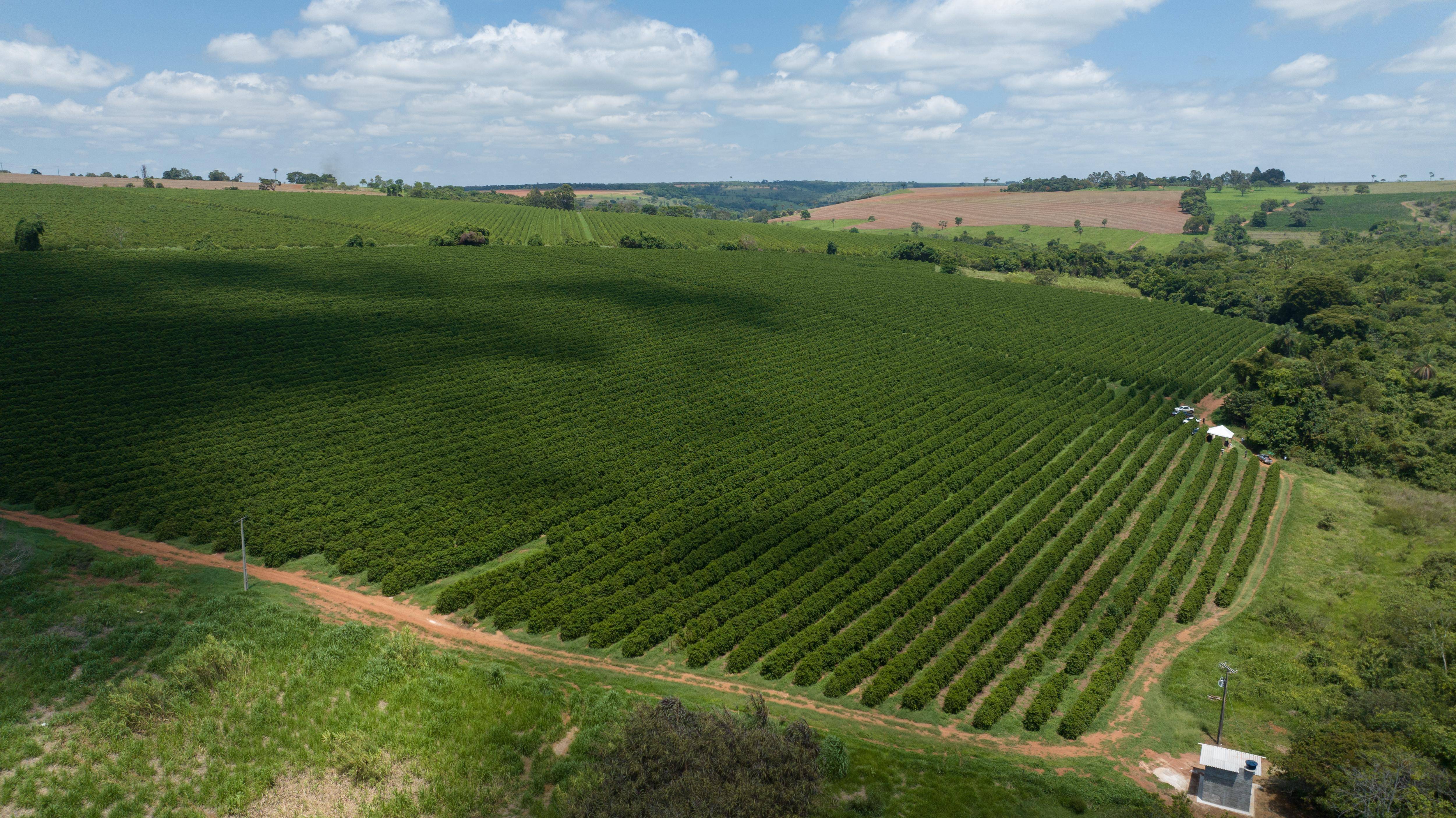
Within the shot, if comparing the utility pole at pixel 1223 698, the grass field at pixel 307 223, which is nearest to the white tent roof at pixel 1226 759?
the utility pole at pixel 1223 698

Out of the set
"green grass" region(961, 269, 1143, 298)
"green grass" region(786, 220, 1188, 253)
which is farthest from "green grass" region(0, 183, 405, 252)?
"green grass" region(786, 220, 1188, 253)

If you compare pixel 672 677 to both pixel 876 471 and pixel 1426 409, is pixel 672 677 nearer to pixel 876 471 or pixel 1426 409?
pixel 876 471

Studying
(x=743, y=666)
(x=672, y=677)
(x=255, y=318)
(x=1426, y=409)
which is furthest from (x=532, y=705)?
(x=1426, y=409)

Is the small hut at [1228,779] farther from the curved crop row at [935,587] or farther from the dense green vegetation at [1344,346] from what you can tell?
→ the dense green vegetation at [1344,346]

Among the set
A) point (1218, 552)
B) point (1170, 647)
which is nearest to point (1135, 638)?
point (1170, 647)

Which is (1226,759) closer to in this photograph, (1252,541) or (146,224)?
(1252,541)

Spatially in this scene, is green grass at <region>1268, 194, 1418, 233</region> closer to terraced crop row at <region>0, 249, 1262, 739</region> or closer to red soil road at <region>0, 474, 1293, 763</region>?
terraced crop row at <region>0, 249, 1262, 739</region>
